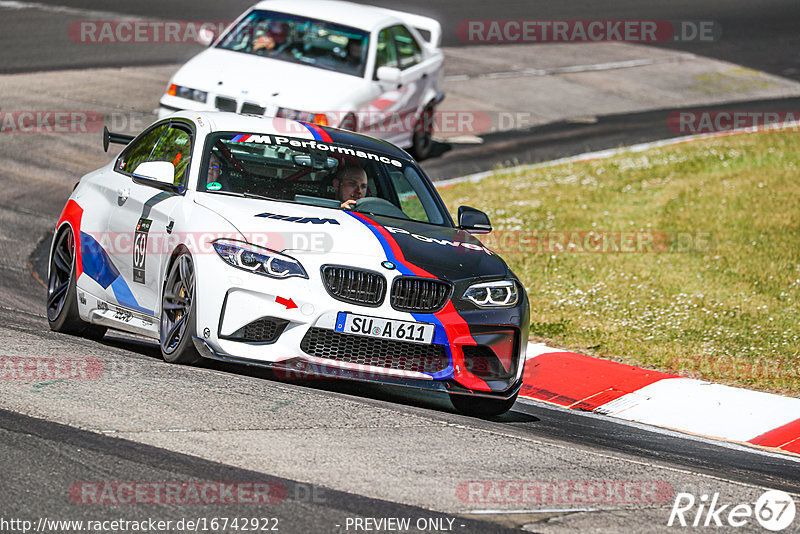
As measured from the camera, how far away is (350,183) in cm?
838

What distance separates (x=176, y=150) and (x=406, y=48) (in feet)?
27.2

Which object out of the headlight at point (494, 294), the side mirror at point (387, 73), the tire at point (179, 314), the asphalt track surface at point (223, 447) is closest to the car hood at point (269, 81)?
the side mirror at point (387, 73)

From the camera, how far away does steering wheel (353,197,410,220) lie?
8234 millimetres

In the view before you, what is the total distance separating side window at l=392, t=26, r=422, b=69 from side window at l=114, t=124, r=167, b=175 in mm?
7310

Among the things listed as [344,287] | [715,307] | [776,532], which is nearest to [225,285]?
[344,287]

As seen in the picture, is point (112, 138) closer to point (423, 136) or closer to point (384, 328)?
point (384, 328)

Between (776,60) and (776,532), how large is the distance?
22.6 meters

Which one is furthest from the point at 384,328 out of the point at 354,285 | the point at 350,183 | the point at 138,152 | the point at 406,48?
the point at 406,48

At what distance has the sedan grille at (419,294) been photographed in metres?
7.11

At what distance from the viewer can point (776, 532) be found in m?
5.43

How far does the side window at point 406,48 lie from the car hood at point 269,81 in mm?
1511

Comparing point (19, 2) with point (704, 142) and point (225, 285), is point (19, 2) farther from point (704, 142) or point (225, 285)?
point (225, 285)

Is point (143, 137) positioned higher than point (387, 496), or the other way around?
point (143, 137)

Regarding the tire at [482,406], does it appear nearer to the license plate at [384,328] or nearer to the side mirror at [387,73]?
the license plate at [384,328]
